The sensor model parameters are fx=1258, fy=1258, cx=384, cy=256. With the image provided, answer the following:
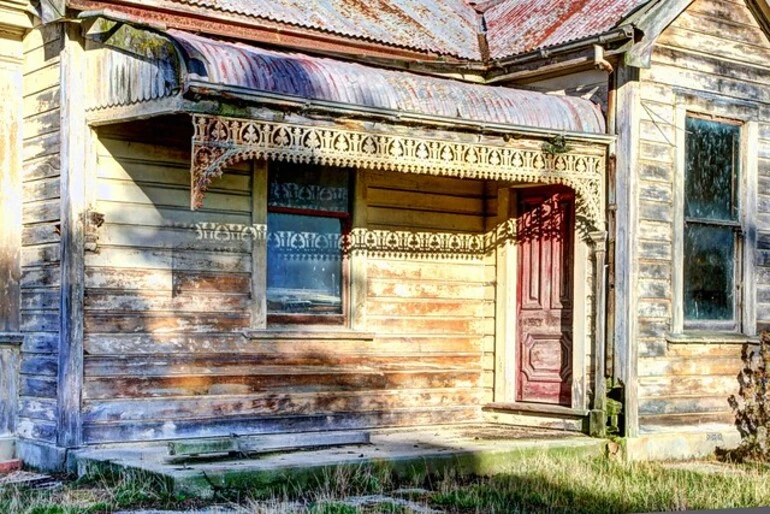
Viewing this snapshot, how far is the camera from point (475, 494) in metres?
9.70

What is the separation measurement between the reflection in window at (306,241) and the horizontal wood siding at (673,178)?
2.96 meters

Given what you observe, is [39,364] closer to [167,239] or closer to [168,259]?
[168,259]

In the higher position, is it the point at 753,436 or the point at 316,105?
the point at 316,105

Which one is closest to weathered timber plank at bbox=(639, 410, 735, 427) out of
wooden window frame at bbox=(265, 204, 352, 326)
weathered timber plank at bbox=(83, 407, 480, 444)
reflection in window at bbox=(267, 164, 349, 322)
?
weathered timber plank at bbox=(83, 407, 480, 444)

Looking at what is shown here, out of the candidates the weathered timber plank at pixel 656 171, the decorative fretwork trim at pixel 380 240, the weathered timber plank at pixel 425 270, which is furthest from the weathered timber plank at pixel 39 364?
the weathered timber plank at pixel 656 171

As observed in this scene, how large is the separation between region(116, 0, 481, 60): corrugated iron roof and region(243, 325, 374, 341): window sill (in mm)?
2864

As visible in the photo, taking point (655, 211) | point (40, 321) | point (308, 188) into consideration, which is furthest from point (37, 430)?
point (655, 211)

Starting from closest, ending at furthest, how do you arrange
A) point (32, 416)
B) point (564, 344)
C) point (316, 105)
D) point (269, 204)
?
point (316, 105)
point (32, 416)
point (269, 204)
point (564, 344)

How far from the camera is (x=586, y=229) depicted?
40.9ft

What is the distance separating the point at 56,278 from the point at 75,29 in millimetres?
2134

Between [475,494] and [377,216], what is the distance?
380 cm

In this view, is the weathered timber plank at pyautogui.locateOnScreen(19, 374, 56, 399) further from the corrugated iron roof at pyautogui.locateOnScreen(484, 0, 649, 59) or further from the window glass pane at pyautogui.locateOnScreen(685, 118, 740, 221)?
the window glass pane at pyautogui.locateOnScreen(685, 118, 740, 221)

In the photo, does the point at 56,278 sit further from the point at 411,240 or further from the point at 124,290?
the point at 411,240

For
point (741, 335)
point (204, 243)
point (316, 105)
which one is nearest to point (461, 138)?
point (316, 105)
